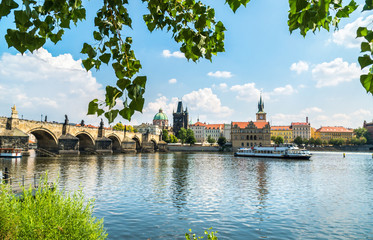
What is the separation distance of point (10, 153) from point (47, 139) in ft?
46.6

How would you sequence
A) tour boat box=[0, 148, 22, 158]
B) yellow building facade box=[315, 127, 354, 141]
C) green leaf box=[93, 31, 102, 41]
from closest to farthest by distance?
green leaf box=[93, 31, 102, 41]
tour boat box=[0, 148, 22, 158]
yellow building facade box=[315, 127, 354, 141]

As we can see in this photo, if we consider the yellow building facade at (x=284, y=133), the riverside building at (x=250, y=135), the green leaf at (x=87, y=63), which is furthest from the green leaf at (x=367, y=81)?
the yellow building facade at (x=284, y=133)

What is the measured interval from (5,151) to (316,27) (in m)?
52.5

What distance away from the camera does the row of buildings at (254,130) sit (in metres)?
126

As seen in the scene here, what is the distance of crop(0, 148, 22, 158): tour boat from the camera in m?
43.6

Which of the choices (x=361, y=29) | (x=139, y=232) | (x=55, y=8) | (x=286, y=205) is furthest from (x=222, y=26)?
(x=286, y=205)

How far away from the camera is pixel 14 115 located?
4666 cm

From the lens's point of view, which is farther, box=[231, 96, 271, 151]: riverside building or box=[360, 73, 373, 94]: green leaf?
box=[231, 96, 271, 151]: riverside building

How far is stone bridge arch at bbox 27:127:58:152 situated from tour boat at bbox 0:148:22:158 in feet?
30.5

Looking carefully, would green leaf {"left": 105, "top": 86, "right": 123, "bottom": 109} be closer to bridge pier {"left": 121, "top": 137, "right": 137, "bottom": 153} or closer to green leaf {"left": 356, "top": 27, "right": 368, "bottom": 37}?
green leaf {"left": 356, "top": 27, "right": 368, "bottom": 37}

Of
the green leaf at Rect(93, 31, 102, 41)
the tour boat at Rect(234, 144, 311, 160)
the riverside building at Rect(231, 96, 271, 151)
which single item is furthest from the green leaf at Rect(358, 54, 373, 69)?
the riverside building at Rect(231, 96, 271, 151)

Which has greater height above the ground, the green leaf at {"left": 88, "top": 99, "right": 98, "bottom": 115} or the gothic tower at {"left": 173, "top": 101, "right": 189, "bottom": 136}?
the gothic tower at {"left": 173, "top": 101, "right": 189, "bottom": 136}

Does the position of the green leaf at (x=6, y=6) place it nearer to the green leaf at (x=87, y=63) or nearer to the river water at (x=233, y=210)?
the green leaf at (x=87, y=63)

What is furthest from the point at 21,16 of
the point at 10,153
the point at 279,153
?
the point at 279,153
